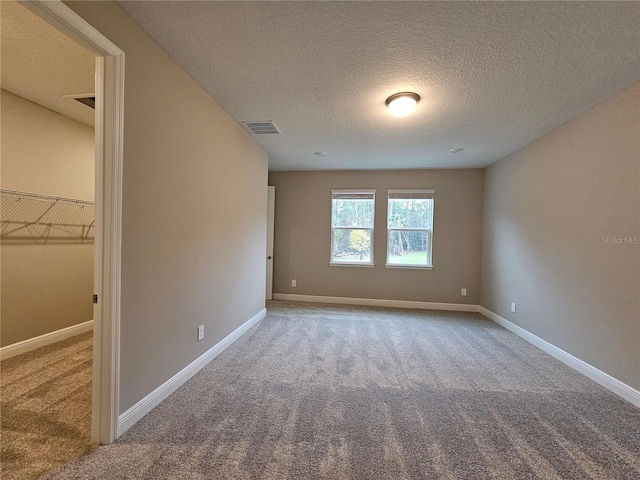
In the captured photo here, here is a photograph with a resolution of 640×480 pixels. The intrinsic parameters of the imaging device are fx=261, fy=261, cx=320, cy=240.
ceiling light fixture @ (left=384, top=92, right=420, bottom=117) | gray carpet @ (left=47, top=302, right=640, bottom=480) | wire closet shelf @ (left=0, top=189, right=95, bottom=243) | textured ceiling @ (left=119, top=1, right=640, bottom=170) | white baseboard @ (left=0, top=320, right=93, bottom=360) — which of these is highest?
textured ceiling @ (left=119, top=1, right=640, bottom=170)

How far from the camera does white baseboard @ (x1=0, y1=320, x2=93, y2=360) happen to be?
245 cm

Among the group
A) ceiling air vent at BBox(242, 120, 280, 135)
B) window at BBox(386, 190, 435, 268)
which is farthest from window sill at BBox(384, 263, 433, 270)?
ceiling air vent at BBox(242, 120, 280, 135)

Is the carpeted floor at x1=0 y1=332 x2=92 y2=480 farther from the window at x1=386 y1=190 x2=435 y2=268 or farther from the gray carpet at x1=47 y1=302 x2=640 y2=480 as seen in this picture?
the window at x1=386 y1=190 x2=435 y2=268

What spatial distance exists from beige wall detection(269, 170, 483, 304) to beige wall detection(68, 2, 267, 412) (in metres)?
2.10

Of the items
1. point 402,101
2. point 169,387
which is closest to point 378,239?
point 402,101

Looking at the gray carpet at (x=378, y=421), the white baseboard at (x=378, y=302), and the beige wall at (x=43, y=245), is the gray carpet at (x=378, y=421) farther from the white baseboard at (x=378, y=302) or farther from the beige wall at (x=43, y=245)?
the beige wall at (x=43, y=245)

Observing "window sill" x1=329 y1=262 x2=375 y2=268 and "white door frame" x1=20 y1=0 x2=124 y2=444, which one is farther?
"window sill" x1=329 y1=262 x2=375 y2=268

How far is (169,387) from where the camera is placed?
6.56 feet

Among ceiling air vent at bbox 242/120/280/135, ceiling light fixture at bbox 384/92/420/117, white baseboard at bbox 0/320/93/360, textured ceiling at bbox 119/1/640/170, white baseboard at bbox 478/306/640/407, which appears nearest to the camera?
textured ceiling at bbox 119/1/640/170

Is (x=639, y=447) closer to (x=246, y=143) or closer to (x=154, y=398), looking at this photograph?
(x=154, y=398)

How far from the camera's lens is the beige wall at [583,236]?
210 cm

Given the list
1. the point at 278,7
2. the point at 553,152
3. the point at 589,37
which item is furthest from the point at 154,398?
the point at 553,152

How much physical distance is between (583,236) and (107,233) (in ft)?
12.7

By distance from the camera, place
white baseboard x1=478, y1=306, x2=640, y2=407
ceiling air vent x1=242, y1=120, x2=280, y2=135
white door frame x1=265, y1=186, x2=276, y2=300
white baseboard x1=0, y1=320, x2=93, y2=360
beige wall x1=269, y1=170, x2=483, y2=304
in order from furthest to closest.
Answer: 1. white door frame x1=265, y1=186, x2=276, y2=300
2. beige wall x1=269, y1=170, x2=483, y2=304
3. ceiling air vent x1=242, y1=120, x2=280, y2=135
4. white baseboard x1=0, y1=320, x2=93, y2=360
5. white baseboard x1=478, y1=306, x2=640, y2=407
